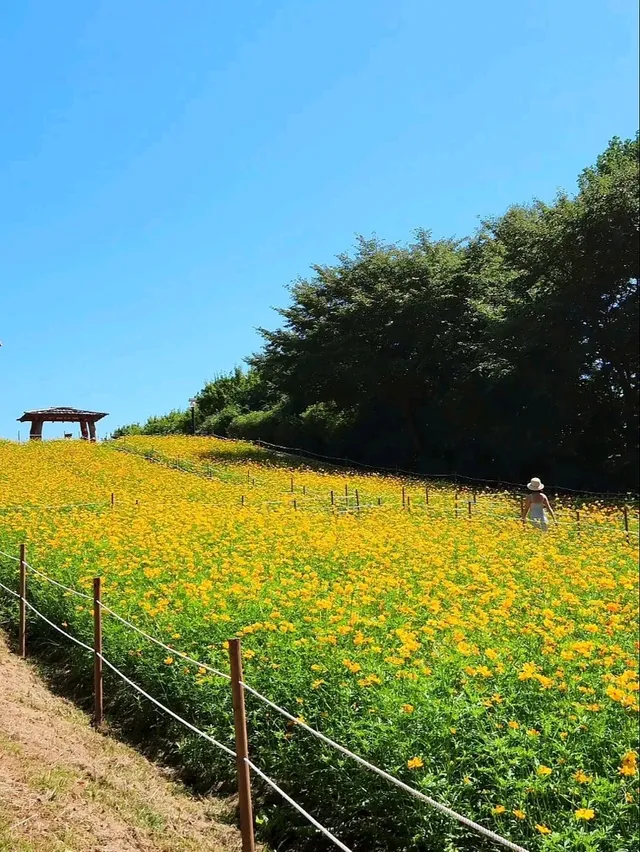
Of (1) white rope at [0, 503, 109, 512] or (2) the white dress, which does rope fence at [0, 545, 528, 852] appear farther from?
(1) white rope at [0, 503, 109, 512]

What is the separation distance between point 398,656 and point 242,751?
1.20 meters

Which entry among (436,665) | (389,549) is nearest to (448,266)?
(389,549)

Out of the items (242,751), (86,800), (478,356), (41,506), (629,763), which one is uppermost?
(478,356)

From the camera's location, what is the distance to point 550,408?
1.88 metres

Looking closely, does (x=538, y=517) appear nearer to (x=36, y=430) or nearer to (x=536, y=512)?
(x=536, y=512)

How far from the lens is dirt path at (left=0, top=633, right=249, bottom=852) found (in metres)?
2.77

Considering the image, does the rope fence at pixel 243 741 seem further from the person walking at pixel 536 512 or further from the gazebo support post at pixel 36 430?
the gazebo support post at pixel 36 430

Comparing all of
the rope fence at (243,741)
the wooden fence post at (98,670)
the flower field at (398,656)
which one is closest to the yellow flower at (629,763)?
the flower field at (398,656)

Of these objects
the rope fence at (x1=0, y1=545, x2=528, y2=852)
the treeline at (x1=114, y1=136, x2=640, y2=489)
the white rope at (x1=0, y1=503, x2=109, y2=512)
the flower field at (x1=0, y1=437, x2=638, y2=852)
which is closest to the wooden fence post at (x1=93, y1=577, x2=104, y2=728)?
the rope fence at (x1=0, y1=545, x2=528, y2=852)

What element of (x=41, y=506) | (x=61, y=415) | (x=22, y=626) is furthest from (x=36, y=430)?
(x=22, y=626)

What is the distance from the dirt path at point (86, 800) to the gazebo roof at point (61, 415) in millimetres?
22987

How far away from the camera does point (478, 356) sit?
4520 millimetres

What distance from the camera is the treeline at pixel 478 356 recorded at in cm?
175

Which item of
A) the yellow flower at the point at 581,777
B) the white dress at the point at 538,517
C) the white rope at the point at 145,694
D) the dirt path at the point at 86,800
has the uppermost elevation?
the white dress at the point at 538,517
